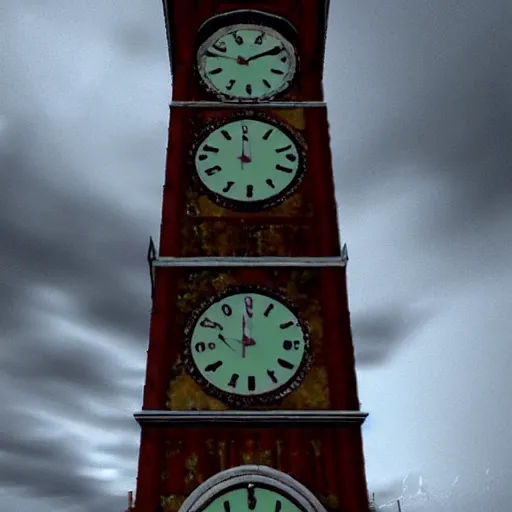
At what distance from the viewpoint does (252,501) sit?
10172 mm

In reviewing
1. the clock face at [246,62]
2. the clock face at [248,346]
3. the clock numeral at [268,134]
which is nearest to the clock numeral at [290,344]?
the clock face at [248,346]

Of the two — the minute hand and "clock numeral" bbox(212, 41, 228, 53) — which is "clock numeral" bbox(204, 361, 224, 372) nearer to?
the minute hand

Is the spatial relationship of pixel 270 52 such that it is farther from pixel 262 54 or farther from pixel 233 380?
pixel 233 380

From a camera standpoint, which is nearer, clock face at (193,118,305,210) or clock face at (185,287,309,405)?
clock face at (185,287,309,405)

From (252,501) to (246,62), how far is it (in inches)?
389

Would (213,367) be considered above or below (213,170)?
below

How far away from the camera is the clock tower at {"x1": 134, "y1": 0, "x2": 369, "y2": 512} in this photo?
10.5 meters

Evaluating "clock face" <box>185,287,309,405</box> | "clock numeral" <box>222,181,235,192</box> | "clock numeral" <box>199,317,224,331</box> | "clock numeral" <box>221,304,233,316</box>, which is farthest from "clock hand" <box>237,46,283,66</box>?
"clock numeral" <box>199,317,224,331</box>

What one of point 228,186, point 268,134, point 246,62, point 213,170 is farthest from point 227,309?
point 246,62

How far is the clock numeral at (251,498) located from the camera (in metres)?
10.1

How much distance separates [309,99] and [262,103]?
117cm

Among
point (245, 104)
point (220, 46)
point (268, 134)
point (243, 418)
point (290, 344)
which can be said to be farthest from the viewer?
point (220, 46)

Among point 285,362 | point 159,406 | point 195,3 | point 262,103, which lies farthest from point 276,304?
point 195,3

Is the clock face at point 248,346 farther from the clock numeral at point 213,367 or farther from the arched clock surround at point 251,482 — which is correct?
the arched clock surround at point 251,482
